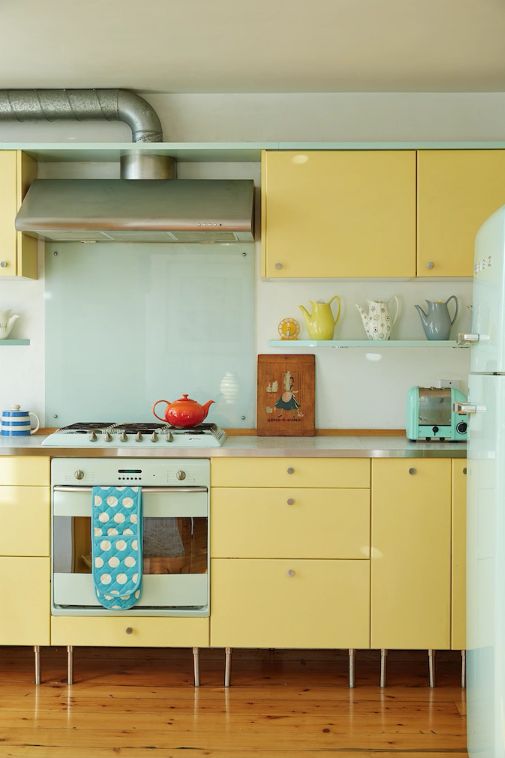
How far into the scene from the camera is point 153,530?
3445 mm

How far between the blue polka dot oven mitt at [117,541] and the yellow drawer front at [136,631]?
0.12 meters

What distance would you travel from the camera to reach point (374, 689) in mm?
3477

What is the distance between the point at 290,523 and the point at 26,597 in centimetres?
110

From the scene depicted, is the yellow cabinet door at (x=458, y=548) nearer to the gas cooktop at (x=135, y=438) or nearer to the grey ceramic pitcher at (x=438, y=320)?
the grey ceramic pitcher at (x=438, y=320)

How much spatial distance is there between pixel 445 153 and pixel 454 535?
5.21 ft

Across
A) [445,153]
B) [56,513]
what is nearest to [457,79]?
[445,153]

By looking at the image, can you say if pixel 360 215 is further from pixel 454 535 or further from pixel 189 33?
pixel 454 535

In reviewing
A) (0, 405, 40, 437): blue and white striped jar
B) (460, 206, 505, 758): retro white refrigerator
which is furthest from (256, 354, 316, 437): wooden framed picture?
(460, 206, 505, 758): retro white refrigerator

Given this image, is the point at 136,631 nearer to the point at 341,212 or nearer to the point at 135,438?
the point at 135,438

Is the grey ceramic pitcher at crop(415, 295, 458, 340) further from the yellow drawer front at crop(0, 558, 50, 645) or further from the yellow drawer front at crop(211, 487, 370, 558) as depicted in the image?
the yellow drawer front at crop(0, 558, 50, 645)

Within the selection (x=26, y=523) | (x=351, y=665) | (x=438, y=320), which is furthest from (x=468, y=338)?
(x=26, y=523)

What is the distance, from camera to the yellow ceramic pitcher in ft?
12.4

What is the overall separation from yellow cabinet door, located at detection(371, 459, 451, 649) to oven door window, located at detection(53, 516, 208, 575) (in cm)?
70

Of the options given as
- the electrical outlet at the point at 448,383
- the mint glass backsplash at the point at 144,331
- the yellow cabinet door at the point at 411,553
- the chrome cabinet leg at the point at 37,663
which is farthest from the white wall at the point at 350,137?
the chrome cabinet leg at the point at 37,663
